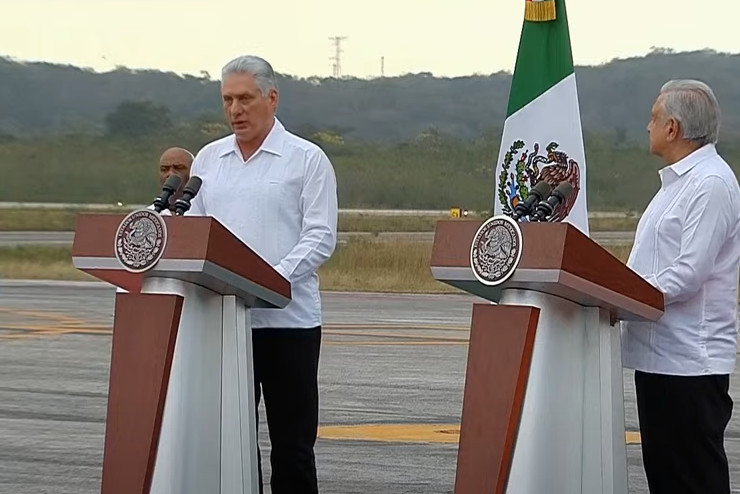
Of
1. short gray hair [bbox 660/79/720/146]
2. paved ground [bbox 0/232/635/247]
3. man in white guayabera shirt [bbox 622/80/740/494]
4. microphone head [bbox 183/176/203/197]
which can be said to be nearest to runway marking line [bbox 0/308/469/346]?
microphone head [bbox 183/176/203/197]

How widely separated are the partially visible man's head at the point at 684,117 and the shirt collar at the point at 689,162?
20 mm

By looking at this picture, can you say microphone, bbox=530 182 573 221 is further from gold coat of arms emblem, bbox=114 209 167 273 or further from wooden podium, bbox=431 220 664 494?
gold coat of arms emblem, bbox=114 209 167 273

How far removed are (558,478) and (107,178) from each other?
44.3 metres

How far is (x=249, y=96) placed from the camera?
555 centimetres

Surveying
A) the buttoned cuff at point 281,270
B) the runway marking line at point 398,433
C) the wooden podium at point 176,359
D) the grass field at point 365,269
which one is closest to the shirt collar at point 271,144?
the buttoned cuff at point 281,270

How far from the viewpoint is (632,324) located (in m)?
5.00

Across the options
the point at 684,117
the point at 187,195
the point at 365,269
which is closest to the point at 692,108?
the point at 684,117

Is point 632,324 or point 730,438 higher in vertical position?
point 632,324

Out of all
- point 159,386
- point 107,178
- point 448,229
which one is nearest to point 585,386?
point 448,229

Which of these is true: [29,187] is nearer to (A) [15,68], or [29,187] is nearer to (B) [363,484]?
(A) [15,68]

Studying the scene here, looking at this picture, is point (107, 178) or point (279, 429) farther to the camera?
point (107, 178)

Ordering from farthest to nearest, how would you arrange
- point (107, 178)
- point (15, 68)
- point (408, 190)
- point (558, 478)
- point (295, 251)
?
point (408, 190), point (15, 68), point (107, 178), point (295, 251), point (558, 478)

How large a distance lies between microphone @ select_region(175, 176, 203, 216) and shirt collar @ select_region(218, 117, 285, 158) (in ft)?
0.84

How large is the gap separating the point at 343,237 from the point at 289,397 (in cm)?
3629
